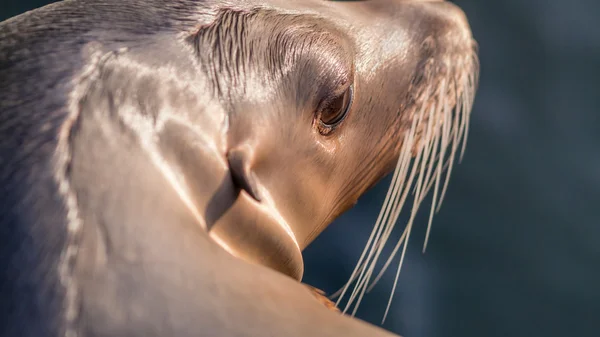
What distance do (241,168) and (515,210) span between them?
7.40ft

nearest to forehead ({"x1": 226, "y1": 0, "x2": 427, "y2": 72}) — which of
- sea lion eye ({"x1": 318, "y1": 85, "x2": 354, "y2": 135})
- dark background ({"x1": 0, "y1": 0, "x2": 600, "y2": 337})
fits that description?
sea lion eye ({"x1": 318, "y1": 85, "x2": 354, "y2": 135})

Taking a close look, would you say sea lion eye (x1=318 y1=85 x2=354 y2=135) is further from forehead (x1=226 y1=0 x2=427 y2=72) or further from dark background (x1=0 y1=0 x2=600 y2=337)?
dark background (x1=0 y1=0 x2=600 y2=337)

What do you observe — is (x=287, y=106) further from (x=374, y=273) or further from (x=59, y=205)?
(x=374, y=273)

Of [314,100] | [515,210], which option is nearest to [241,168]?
[314,100]

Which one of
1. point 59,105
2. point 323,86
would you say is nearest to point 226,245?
point 59,105

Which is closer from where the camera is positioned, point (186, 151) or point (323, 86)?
point (186, 151)

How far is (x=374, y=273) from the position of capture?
3443 millimetres

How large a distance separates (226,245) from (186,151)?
22 cm

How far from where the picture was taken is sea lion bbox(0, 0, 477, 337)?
1.39 meters

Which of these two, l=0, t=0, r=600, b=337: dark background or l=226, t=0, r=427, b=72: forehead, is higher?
l=226, t=0, r=427, b=72: forehead

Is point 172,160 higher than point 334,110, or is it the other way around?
point 172,160

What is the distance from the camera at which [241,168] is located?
1.73 metres

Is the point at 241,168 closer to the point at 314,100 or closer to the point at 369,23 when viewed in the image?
the point at 314,100

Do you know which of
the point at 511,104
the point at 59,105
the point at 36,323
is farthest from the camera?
the point at 511,104
